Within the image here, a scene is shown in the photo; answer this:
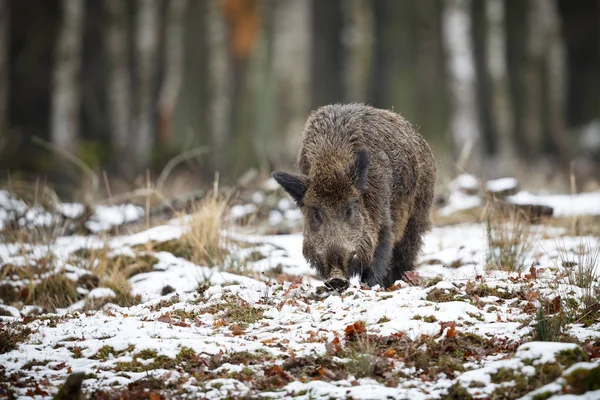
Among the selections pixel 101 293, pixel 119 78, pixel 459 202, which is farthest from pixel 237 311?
pixel 119 78

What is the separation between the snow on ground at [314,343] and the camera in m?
4.31

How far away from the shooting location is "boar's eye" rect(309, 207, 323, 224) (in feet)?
21.2

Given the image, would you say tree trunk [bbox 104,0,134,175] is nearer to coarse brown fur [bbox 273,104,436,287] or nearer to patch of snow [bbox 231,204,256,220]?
patch of snow [bbox 231,204,256,220]

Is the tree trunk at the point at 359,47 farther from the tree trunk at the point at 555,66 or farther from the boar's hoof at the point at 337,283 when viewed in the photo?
the boar's hoof at the point at 337,283

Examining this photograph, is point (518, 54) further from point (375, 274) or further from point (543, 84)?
point (375, 274)

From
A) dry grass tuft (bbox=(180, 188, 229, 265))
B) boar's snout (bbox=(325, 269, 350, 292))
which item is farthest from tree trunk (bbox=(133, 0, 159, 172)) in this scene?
boar's snout (bbox=(325, 269, 350, 292))

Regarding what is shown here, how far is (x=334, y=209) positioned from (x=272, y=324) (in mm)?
1394

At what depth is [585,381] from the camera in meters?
3.85

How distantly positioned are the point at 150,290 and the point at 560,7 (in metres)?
23.5

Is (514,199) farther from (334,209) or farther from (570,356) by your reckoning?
(570,356)

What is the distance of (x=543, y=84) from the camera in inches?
1013

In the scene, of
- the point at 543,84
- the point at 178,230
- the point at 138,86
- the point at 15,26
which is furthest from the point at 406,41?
the point at 178,230

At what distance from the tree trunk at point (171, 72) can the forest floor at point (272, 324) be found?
1282 centimetres

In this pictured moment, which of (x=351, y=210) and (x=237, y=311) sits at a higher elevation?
(x=351, y=210)
